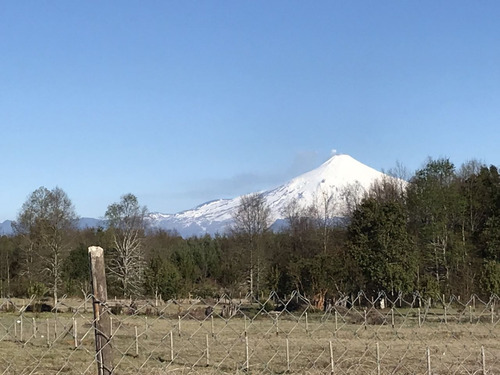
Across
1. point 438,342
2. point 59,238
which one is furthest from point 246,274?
point 438,342

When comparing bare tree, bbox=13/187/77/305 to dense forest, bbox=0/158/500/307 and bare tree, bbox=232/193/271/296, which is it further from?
bare tree, bbox=232/193/271/296

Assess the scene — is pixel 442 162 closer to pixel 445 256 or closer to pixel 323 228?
pixel 445 256

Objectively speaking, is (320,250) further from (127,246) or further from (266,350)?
(266,350)

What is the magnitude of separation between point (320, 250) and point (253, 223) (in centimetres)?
950

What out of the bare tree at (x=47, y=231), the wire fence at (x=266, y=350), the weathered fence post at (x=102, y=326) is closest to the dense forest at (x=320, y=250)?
the bare tree at (x=47, y=231)

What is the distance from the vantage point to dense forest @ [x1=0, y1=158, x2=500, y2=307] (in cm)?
3897

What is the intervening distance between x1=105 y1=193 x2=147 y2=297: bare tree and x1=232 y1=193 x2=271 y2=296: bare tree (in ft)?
30.4

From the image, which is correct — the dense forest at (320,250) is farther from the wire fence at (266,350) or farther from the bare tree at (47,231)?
the wire fence at (266,350)

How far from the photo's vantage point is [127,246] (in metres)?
48.7

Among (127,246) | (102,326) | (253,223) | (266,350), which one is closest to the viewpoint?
(102,326)

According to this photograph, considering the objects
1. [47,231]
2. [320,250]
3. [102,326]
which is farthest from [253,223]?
[102,326]

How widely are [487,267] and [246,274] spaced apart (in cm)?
2568

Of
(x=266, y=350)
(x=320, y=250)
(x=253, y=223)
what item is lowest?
(x=266, y=350)

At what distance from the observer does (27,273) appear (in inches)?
1978
